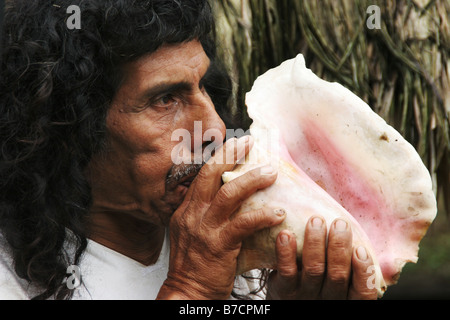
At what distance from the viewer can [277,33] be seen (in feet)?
7.99

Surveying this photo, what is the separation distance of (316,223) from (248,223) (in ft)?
0.41

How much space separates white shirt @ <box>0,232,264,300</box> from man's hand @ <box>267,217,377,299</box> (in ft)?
1.19

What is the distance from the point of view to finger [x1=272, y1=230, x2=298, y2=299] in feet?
3.85

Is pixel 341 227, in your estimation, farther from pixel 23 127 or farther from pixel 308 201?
pixel 23 127

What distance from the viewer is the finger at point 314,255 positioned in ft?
3.83

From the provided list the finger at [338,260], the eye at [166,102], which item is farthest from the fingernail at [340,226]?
the eye at [166,102]

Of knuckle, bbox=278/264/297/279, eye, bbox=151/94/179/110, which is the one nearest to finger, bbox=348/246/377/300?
knuckle, bbox=278/264/297/279

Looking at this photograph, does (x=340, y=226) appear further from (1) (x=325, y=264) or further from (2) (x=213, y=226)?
(2) (x=213, y=226)

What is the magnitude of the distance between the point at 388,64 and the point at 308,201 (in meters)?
1.50

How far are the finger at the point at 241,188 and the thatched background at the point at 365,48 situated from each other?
46.0 inches

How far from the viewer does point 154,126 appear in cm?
136

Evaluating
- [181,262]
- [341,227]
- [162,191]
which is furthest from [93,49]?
[341,227]

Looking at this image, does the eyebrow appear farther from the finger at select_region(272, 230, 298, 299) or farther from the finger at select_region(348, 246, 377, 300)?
the finger at select_region(348, 246, 377, 300)
